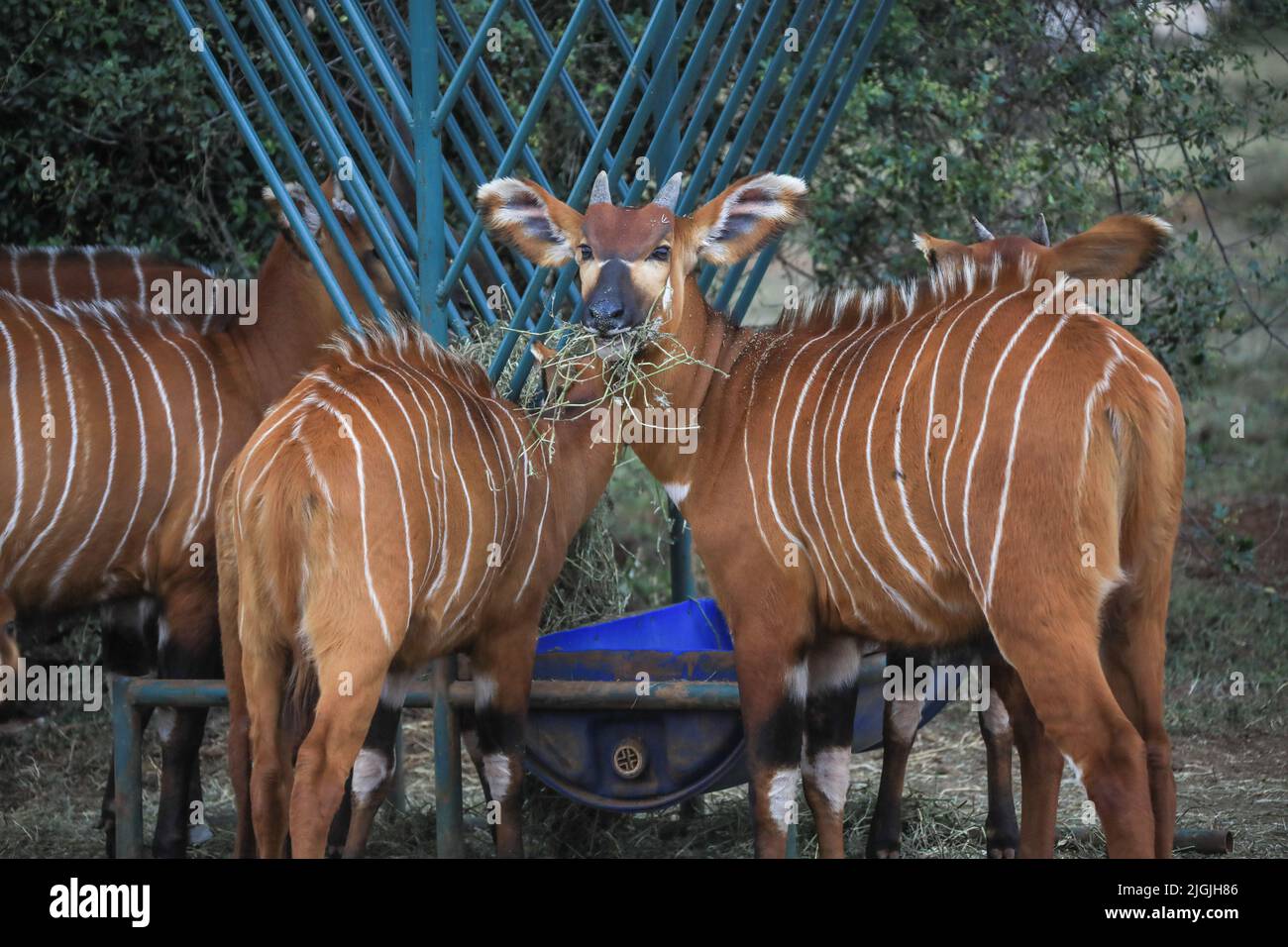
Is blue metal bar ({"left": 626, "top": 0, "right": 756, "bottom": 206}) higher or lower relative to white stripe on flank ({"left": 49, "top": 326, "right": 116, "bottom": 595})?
higher

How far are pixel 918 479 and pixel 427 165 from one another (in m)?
1.63

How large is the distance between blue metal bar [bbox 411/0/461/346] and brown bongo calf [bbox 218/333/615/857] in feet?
0.68

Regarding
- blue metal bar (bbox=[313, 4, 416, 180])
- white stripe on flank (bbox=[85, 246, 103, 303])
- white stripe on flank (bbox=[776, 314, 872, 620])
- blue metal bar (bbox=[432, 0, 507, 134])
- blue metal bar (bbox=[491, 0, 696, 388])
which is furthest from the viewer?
white stripe on flank (bbox=[85, 246, 103, 303])

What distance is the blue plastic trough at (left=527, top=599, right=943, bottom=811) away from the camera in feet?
14.9

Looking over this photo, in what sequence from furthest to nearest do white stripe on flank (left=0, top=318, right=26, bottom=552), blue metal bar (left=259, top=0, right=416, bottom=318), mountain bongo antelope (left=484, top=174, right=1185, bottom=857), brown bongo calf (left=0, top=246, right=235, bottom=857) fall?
brown bongo calf (left=0, top=246, right=235, bottom=857), blue metal bar (left=259, top=0, right=416, bottom=318), white stripe on flank (left=0, top=318, right=26, bottom=552), mountain bongo antelope (left=484, top=174, right=1185, bottom=857)

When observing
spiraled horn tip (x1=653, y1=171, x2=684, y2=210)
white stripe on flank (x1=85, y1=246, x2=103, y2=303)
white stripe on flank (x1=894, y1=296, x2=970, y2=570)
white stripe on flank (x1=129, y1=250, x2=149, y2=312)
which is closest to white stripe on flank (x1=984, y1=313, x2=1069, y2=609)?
white stripe on flank (x1=894, y1=296, x2=970, y2=570)

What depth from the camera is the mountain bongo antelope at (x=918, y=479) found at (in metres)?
3.62

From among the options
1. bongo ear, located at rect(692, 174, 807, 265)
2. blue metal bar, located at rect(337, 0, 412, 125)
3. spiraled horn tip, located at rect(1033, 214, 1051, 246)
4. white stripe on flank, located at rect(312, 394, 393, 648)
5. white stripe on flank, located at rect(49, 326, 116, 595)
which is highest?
blue metal bar, located at rect(337, 0, 412, 125)

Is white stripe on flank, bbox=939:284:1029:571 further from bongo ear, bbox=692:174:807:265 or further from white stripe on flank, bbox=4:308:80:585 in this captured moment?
white stripe on flank, bbox=4:308:80:585

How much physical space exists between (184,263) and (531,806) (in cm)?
229

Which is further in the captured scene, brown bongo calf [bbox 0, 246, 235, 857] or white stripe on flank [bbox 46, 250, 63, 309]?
white stripe on flank [bbox 46, 250, 63, 309]

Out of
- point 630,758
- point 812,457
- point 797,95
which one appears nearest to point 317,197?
point 797,95
